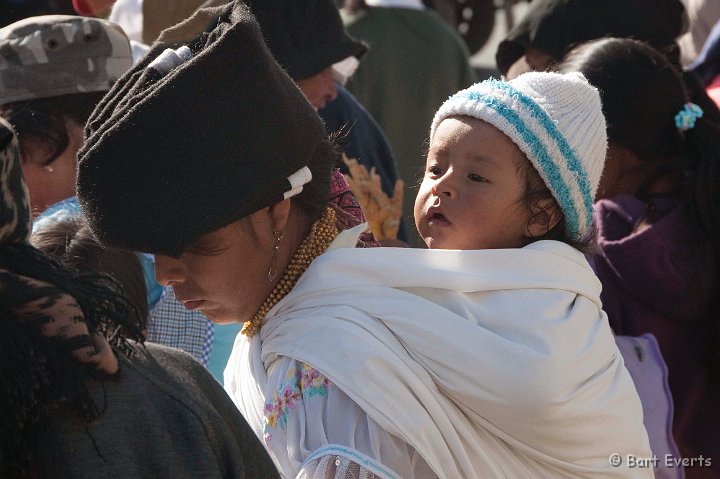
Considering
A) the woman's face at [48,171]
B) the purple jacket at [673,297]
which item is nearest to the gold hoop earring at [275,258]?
the woman's face at [48,171]

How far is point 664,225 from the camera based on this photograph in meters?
2.99

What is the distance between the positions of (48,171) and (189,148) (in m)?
1.31

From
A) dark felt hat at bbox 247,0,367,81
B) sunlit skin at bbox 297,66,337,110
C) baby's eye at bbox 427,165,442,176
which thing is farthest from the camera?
sunlit skin at bbox 297,66,337,110

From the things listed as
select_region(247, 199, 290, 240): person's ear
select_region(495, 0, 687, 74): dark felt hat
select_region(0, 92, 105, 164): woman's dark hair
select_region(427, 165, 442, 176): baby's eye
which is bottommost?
select_region(495, 0, 687, 74): dark felt hat

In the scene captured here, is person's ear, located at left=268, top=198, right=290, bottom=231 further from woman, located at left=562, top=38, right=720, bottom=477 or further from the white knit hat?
woman, located at left=562, top=38, right=720, bottom=477

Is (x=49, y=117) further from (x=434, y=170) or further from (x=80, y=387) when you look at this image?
(x=80, y=387)

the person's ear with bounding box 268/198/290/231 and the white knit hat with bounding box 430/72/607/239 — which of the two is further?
the white knit hat with bounding box 430/72/607/239

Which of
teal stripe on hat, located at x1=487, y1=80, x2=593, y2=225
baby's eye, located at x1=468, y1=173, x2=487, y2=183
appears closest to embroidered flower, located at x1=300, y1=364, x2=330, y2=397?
baby's eye, located at x1=468, y1=173, x2=487, y2=183

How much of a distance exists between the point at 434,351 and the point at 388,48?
3452 millimetres

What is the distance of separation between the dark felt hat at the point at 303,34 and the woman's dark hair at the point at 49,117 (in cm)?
71

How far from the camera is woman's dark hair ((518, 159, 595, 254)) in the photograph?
2240 mm

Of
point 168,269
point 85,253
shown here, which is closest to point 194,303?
point 168,269

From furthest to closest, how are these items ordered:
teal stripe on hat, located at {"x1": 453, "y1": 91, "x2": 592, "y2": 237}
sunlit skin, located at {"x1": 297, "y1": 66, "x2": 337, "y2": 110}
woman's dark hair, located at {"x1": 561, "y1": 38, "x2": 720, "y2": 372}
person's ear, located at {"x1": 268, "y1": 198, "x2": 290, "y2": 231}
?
sunlit skin, located at {"x1": 297, "y1": 66, "x2": 337, "y2": 110}
woman's dark hair, located at {"x1": 561, "y1": 38, "x2": 720, "y2": 372}
teal stripe on hat, located at {"x1": 453, "y1": 91, "x2": 592, "y2": 237}
person's ear, located at {"x1": 268, "y1": 198, "x2": 290, "y2": 231}

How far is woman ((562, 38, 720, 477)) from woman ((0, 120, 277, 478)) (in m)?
1.77
